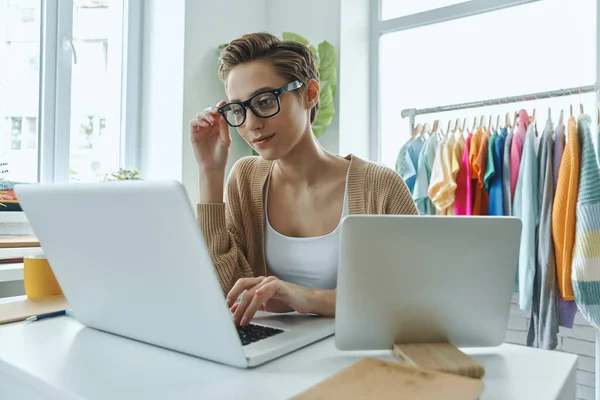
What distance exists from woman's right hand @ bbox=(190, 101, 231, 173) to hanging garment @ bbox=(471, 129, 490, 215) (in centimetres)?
108

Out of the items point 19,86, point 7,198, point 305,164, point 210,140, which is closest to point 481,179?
point 305,164

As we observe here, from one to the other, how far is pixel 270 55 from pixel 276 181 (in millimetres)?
342

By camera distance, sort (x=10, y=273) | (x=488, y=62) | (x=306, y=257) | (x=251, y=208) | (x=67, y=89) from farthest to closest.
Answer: (x=488, y=62) < (x=67, y=89) < (x=10, y=273) < (x=251, y=208) < (x=306, y=257)

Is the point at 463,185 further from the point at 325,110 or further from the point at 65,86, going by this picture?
the point at 65,86

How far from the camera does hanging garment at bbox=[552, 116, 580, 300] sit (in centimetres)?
161

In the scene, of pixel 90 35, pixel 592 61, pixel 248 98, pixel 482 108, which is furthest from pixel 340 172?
pixel 90 35

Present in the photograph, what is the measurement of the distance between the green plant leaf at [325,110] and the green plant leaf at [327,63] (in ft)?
0.16

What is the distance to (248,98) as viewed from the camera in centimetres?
Answer: 107

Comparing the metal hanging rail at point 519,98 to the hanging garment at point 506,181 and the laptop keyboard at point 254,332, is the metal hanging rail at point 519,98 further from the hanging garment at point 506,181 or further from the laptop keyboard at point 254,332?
the laptop keyboard at point 254,332

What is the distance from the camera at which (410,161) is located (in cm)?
217

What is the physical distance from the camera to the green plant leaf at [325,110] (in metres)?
2.40

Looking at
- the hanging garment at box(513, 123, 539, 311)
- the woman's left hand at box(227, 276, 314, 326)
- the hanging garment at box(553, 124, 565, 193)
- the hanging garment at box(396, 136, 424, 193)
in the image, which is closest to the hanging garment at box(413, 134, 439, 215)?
the hanging garment at box(396, 136, 424, 193)

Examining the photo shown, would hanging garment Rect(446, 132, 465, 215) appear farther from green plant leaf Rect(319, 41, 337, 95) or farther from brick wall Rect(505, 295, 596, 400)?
green plant leaf Rect(319, 41, 337, 95)

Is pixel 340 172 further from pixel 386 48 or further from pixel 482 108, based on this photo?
pixel 386 48
